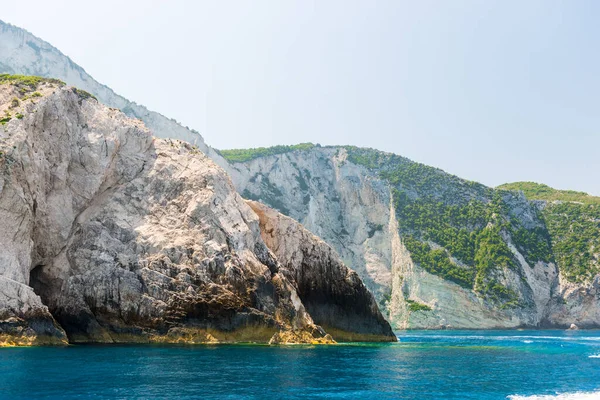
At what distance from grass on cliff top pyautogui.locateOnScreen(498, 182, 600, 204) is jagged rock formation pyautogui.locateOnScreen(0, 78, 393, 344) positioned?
12719cm

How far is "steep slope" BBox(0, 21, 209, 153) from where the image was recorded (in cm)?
13362

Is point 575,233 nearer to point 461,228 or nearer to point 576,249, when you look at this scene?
point 576,249

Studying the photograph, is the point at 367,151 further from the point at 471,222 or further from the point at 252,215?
the point at 252,215

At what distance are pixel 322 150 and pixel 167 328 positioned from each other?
12396 cm

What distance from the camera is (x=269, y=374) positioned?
3014 centimetres

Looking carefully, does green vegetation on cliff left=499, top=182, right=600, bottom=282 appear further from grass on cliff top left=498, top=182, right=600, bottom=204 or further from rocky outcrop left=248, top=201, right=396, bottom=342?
rocky outcrop left=248, top=201, right=396, bottom=342

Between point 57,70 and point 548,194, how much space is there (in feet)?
488

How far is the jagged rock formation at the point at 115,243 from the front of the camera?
1783 inches

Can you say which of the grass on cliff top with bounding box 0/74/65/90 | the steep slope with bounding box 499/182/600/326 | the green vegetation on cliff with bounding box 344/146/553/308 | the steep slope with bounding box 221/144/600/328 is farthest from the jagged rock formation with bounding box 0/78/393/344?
the steep slope with bounding box 499/182/600/326

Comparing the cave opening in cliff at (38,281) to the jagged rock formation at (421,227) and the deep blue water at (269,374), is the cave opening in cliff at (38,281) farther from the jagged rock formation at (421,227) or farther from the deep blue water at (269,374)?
the jagged rock formation at (421,227)

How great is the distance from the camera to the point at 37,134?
49.8 meters

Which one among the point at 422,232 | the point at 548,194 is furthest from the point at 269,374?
the point at 548,194

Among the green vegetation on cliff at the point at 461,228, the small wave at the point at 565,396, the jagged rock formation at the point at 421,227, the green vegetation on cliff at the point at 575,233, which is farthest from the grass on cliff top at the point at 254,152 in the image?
the small wave at the point at 565,396

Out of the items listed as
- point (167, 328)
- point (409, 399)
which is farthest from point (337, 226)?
point (409, 399)
